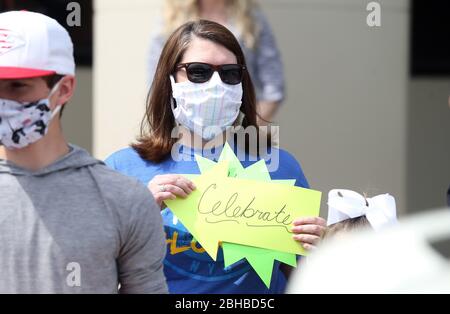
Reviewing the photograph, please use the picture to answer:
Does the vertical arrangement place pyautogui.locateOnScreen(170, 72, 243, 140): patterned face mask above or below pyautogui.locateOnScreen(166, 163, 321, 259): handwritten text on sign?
above

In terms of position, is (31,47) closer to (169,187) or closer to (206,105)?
(169,187)

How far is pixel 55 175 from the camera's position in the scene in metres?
2.95

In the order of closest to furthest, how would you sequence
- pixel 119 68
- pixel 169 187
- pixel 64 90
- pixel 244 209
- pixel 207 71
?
pixel 64 90
pixel 169 187
pixel 244 209
pixel 207 71
pixel 119 68

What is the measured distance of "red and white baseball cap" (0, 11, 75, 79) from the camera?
9.61 feet

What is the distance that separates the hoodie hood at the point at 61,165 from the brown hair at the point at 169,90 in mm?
635

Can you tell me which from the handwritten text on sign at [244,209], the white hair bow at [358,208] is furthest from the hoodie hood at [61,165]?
the white hair bow at [358,208]

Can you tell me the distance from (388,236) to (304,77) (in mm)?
4178

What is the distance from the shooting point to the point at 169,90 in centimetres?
380

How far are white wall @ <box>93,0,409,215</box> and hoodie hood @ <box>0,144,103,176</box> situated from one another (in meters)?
4.12

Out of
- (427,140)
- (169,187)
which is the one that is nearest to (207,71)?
(169,187)

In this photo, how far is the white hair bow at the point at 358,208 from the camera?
3766 millimetres

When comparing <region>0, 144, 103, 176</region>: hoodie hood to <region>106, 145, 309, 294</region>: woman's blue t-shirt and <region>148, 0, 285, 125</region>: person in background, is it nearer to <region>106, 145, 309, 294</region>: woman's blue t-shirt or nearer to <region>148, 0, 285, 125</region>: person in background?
<region>106, 145, 309, 294</region>: woman's blue t-shirt

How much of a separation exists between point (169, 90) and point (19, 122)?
3.04 feet

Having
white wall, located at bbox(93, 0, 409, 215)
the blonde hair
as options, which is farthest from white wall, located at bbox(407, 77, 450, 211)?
the blonde hair
